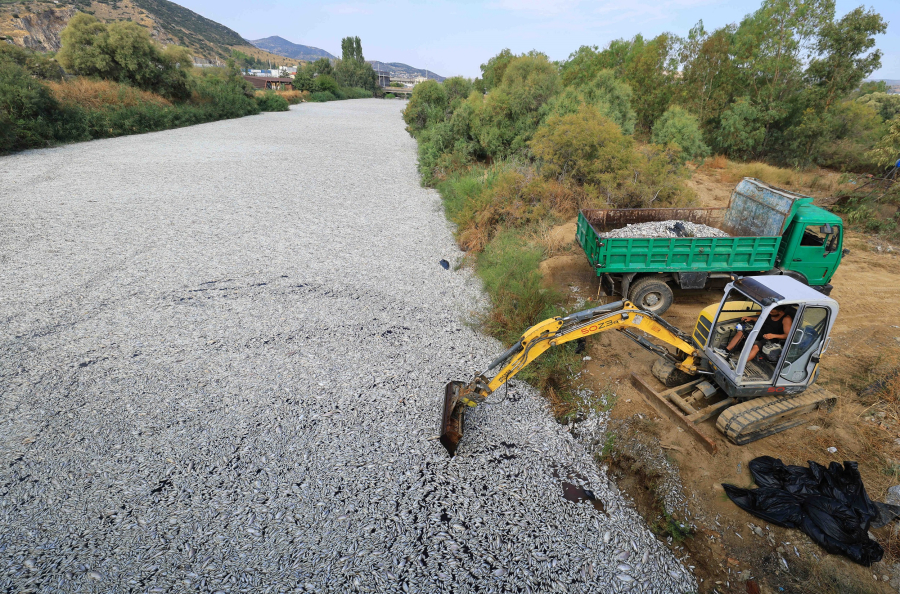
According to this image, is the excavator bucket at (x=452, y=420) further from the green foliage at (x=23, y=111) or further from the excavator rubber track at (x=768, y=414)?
the green foliage at (x=23, y=111)

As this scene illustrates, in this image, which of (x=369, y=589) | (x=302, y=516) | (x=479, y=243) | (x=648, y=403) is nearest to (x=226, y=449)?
(x=302, y=516)

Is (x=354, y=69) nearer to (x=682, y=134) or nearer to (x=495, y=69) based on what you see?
(x=495, y=69)

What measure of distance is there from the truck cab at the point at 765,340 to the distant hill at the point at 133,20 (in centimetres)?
6193

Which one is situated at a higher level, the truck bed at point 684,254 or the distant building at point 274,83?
the distant building at point 274,83

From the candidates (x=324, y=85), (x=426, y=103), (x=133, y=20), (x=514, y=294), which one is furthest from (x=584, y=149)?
(x=133, y=20)

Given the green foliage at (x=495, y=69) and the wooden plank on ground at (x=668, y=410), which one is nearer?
the wooden plank on ground at (x=668, y=410)

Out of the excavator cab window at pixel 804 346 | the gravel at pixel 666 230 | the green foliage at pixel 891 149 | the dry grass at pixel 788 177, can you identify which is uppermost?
the green foliage at pixel 891 149

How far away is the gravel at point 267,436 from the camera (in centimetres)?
463

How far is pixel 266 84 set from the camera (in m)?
63.9

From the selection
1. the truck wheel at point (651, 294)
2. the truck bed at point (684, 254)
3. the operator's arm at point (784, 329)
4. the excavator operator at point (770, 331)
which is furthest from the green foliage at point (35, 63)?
the operator's arm at point (784, 329)

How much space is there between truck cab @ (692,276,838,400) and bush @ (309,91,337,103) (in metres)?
64.4

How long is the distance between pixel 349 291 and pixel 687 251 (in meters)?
7.73

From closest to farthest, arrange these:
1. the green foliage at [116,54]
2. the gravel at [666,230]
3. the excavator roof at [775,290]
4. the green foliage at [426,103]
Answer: the excavator roof at [775,290] < the gravel at [666,230] < the green foliage at [116,54] < the green foliage at [426,103]

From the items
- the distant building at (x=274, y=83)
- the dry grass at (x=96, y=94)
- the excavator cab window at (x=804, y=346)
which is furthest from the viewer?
the distant building at (x=274, y=83)
